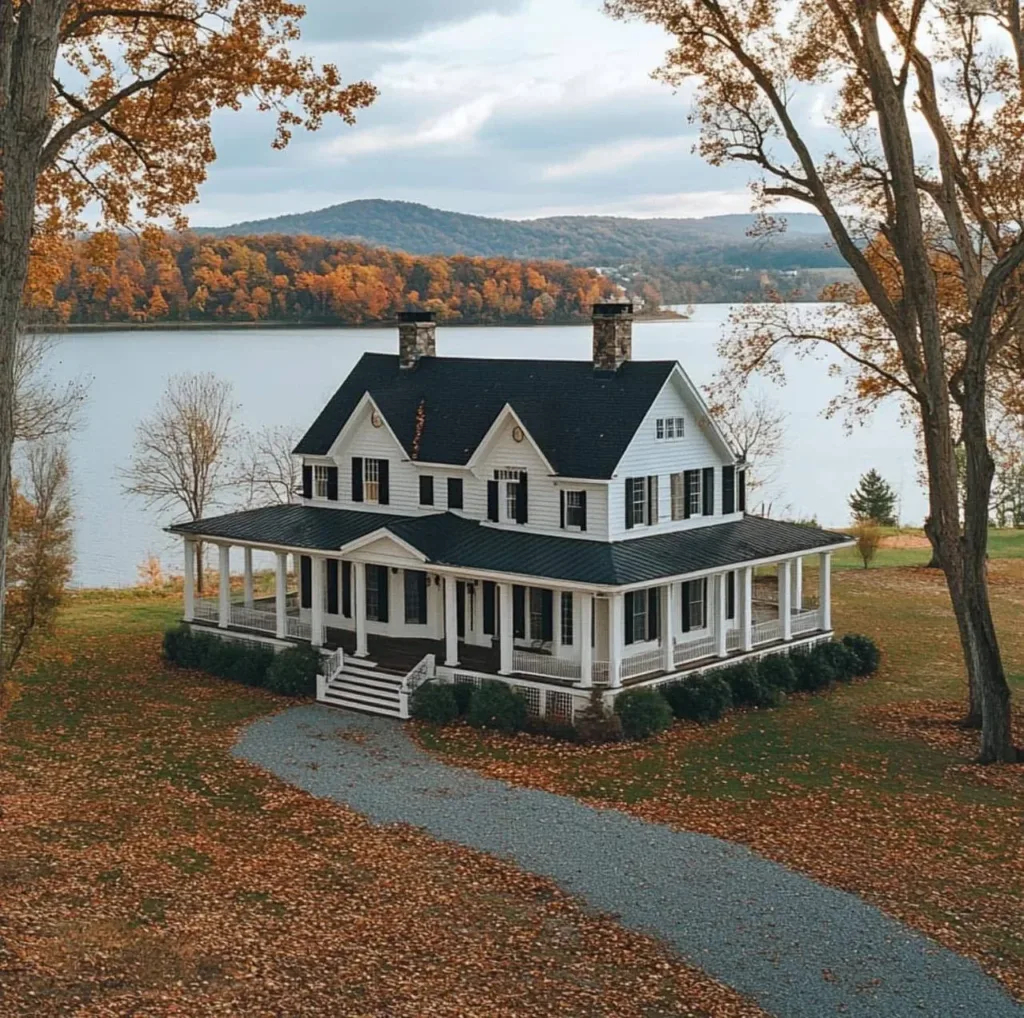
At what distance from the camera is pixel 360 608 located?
2927cm

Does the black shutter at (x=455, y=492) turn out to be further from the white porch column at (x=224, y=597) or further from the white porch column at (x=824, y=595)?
the white porch column at (x=824, y=595)

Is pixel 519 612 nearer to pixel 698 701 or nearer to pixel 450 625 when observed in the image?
pixel 450 625

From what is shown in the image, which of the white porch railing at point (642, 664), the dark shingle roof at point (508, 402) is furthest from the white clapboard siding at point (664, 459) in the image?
the white porch railing at point (642, 664)

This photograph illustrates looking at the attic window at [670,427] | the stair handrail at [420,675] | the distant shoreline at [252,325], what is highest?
the distant shoreline at [252,325]

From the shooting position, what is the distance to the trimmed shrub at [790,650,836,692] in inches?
1174

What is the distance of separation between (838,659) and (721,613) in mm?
3108

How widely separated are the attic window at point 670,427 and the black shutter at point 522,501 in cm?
293

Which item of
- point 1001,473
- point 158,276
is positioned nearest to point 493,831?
point 158,276

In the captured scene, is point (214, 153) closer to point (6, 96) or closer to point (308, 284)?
point (6, 96)

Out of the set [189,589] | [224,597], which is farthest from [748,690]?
[189,589]

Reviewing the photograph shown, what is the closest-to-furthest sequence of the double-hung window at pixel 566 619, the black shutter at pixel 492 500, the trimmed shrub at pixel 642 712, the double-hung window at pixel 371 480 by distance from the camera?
the trimmed shrub at pixel 642 712, the double-hung window at pixel 566 619, the black shutter at pixel 492 500, the double-hung window at pixel 371 480

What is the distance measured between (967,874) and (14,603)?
56.1 feet

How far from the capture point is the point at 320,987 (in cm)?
1435

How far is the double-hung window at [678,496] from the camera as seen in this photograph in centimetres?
2975
